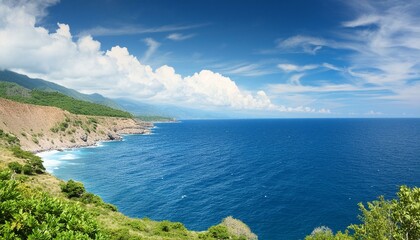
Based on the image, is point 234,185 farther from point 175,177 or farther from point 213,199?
point 175,177

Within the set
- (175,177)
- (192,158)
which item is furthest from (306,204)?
(192,158)

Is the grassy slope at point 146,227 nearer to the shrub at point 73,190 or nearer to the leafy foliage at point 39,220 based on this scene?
the shrub at point 73,190

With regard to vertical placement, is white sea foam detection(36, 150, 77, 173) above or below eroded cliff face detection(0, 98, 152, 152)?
below

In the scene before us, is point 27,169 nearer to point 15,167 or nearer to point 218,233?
point 15,167

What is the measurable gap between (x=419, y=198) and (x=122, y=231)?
35.3 m

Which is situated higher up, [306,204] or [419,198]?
[419,198]

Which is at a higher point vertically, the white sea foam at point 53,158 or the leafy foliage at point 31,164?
the leafy foliage at point 31,164

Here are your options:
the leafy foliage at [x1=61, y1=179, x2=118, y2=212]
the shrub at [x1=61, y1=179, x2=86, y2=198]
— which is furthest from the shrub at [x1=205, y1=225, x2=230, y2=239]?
the shrub at [x1=61, y1=179, x2=86, y2=198]

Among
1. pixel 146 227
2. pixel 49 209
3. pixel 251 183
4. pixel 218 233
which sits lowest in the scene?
pixel 251 183

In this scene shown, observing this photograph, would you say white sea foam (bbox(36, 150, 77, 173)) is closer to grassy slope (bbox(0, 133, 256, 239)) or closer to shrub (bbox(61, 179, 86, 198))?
shrub (bbox(61, 179, 86, 198))

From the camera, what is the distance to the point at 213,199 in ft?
277

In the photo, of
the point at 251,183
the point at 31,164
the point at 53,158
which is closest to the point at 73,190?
the point at 31,164

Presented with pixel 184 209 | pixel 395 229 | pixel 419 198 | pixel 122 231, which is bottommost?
pixel 184 209

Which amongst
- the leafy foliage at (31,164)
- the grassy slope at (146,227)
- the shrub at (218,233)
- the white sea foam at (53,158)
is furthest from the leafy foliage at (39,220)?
the white sea foam at (53,158)
